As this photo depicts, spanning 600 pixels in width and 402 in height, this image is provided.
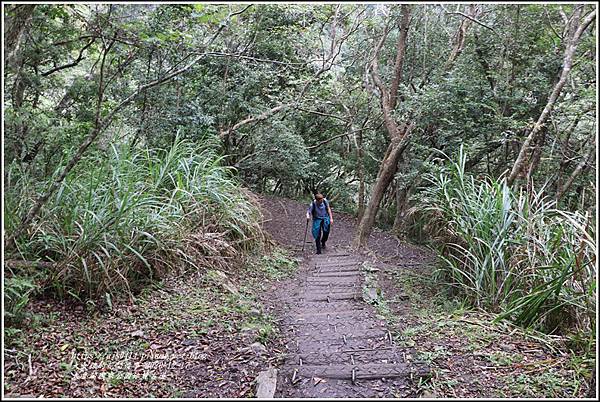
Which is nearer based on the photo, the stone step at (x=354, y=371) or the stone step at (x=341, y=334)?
the stone step at (x=354, y=371)

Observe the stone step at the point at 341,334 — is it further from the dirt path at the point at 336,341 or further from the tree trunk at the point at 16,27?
the tree trunk at the point at 16,27

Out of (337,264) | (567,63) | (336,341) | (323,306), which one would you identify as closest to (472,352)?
(336,341)

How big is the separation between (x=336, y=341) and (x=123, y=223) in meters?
2.24

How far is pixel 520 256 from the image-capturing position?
4293 mm

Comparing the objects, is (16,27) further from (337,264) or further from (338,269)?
(337,264)

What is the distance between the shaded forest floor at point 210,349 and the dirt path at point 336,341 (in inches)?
4.9

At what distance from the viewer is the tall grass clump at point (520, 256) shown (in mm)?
3599

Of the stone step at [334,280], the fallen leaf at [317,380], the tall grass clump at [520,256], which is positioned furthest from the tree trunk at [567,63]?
the fallen leaf at [317,380]

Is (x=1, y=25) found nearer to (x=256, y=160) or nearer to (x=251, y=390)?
(x=251, y=390)

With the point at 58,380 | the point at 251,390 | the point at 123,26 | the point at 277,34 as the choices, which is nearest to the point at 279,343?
the point at 251,390

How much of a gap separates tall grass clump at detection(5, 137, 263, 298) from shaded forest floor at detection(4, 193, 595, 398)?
266 millimetres

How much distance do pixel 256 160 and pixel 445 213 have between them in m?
6.41

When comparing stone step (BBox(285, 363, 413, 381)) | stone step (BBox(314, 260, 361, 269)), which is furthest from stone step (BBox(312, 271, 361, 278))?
stone step (BBox(285, 363, 413, 381))

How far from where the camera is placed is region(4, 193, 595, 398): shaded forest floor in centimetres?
300
